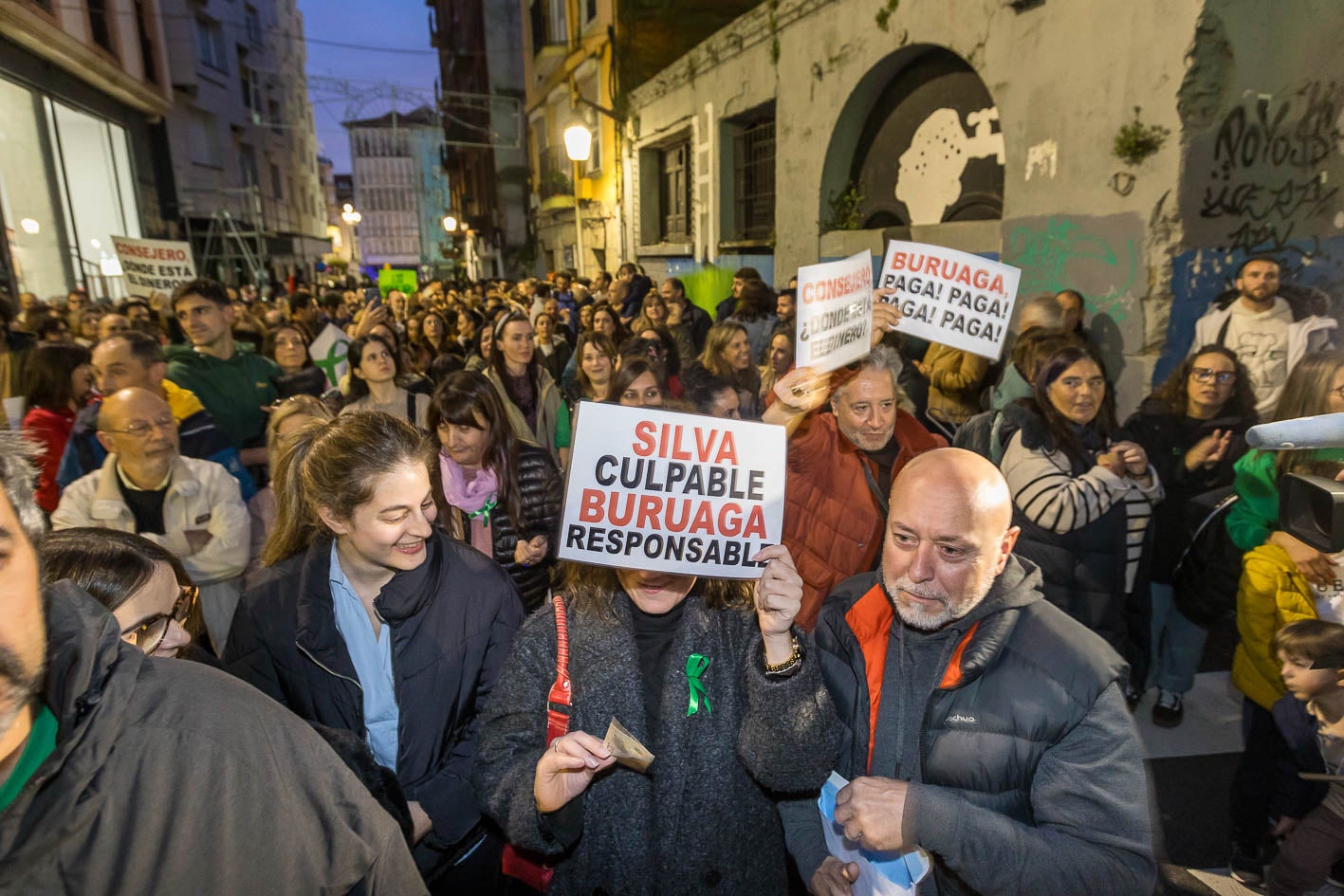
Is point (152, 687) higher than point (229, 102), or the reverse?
point (229, 102)

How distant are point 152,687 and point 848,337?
10.7ft

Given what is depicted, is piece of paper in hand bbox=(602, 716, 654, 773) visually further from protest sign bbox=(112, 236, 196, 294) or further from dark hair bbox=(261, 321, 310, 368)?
protest sign bbox=(112, 236, 196, 294)

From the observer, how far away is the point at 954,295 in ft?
14.5

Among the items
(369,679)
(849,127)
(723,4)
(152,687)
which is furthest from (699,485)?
(723,4)

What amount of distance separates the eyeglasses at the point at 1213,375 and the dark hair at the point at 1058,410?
82 cm

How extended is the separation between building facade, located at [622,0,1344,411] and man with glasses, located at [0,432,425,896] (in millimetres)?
6709

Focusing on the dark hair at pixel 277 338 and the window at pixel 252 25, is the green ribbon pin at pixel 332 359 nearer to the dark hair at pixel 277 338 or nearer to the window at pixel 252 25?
the dark hair at pixel 277 338

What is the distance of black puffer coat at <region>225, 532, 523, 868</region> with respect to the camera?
2234mm

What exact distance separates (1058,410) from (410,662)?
116 inches

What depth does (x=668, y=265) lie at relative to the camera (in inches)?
675

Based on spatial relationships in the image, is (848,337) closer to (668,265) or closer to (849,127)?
(849,127)

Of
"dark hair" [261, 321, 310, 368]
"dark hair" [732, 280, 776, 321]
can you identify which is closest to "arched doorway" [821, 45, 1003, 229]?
"dark hair" [732, 280, 776, 321]

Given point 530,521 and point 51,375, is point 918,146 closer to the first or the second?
point 530,521

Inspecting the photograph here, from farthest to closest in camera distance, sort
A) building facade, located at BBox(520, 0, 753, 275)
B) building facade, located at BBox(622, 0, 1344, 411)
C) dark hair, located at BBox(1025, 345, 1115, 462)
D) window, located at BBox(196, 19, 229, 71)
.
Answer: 1. window, located at BBox(196, 19, 229, 71)
2. building facade, located at BBox(520, 0, 753, 275)
3. building facade, located at BBox(622, 0, 1344, 411)
4. dark hair, located at BBox(1025, 345, 1115, 462)
